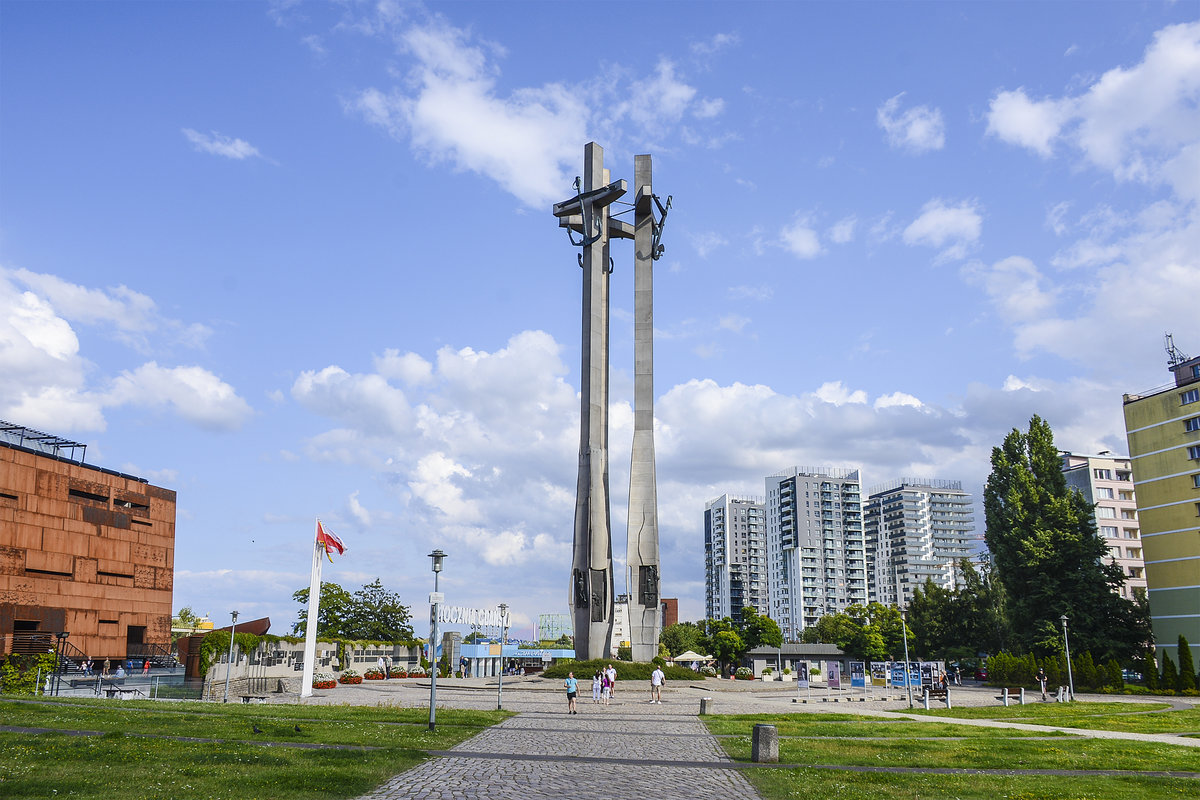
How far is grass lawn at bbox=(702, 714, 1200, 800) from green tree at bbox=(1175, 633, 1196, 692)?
34.5 m

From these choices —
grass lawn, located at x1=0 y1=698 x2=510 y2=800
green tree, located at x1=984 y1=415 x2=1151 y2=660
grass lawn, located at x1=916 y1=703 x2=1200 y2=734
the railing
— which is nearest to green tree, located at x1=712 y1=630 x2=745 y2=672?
green tree, located at x1=984 y1=415 x2=1151 y2=660

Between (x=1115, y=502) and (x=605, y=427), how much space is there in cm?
7549

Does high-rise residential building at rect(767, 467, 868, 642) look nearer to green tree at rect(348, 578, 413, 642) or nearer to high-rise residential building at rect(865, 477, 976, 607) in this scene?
high-rise residential building at rect(865, 477, 976, 607)

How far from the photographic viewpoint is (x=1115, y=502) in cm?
9944

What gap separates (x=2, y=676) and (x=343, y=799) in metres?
30.3

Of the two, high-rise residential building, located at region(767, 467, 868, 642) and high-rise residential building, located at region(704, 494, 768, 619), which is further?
high-rise residential building, located at region(704, 494, 768, 619)

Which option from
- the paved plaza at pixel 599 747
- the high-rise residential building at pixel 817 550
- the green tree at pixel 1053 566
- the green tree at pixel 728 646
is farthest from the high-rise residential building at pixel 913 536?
the paved plaza at pixel 599 747

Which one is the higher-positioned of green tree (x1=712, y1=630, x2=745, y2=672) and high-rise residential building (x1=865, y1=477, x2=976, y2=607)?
high-rise residential building (x1=865, y1=477, x2=976, y2=607)

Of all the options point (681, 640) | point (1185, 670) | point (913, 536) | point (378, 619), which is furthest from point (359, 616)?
point (913, 536)

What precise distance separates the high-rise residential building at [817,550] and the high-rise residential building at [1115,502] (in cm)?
5498

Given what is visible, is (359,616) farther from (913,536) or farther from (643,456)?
(913,536)

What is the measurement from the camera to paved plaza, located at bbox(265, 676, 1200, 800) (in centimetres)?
1319

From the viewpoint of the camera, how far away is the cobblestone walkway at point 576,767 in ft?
42.2

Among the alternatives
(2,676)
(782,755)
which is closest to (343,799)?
(782,755)
